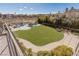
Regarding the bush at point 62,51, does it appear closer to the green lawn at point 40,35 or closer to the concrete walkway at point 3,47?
the green lawn at point 40,35

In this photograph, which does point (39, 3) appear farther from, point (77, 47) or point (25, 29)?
point (77, 47)

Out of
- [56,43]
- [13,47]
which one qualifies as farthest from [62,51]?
[13,47]

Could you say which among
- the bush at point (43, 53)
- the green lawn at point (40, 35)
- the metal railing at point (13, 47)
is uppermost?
the green lawn at point (40, 35)

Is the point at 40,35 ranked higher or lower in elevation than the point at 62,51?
higher

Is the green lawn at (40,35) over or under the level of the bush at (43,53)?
over

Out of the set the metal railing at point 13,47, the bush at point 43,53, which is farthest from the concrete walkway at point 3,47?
the bush at point 43,53

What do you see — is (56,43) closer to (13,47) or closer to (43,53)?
(43,53)

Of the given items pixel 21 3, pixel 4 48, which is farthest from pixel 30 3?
pixel 4 48

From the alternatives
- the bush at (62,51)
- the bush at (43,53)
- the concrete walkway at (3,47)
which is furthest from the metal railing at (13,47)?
the bush at (62,51)

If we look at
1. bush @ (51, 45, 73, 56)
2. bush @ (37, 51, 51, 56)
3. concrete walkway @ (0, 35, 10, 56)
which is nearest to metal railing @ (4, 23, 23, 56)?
concrete walkway @ (0, 35, 10, 56)
